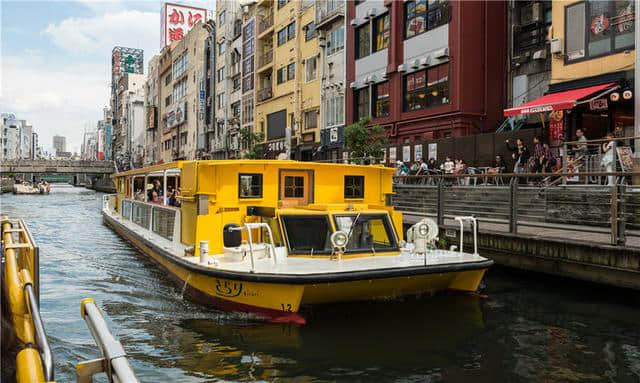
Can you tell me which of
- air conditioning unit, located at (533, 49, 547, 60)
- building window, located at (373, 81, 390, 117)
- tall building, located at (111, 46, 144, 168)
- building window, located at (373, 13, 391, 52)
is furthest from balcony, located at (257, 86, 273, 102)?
tall building, located at (111, 46, 144, 168)

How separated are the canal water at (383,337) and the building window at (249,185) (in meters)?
2.29

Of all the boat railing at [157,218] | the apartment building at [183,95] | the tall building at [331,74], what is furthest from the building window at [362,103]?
the apartment building at [183,95]

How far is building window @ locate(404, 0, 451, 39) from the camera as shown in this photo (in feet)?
88.5

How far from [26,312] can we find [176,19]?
9475 centimetres

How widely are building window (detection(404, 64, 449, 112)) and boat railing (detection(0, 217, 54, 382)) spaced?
22.4 metres

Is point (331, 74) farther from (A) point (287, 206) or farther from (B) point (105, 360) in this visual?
(B) point (105, 360)

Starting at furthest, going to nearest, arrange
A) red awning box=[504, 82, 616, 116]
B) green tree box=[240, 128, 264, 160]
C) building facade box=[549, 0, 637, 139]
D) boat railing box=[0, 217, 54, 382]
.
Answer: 1. green tree box=[240, 128, 264, 160]
2. red awning box=[504, 82, 616, 116]
3. building facade box=[549, 0, 637, 139]
4. boat railing box=[0, 217, 54, 382]

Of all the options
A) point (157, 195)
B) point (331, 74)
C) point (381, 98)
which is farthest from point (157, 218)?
point (331, 74)

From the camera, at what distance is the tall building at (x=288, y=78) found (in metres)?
40.2

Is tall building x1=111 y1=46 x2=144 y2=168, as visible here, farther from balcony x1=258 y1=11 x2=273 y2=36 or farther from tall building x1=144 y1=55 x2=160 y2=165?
balcony x1=258 y1=11 x2=273 y2=36

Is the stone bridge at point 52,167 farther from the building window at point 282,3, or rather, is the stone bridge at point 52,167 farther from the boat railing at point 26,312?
the boat railing at point 26,312

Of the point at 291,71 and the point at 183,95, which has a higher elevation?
the point at 183,95

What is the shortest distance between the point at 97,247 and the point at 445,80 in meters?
16.7

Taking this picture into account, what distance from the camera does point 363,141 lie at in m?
26.3
